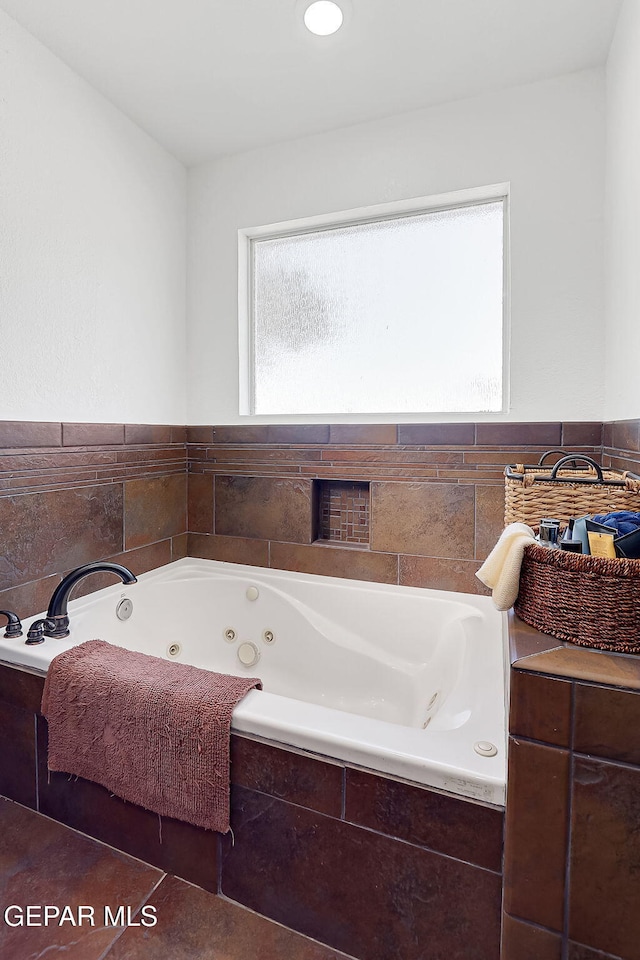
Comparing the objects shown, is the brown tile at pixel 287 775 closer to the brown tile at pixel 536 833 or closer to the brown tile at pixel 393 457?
the brown tile at pixel 536 833

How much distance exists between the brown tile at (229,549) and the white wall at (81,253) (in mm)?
655

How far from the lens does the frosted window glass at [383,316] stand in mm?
2188

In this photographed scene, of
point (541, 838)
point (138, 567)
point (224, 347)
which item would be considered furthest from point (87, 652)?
point (224, 347)

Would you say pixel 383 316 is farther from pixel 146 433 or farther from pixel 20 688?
pixel 20 688

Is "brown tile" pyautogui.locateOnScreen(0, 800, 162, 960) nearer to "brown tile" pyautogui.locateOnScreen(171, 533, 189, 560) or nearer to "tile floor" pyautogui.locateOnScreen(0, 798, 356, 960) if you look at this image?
"tile floor" pyautogui.locateOnScreen(0, 798, 356, 960)

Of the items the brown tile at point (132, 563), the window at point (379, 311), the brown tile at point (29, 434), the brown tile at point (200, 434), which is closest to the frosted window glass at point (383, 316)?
the window at point (379, 311)

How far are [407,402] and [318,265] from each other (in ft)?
2.68

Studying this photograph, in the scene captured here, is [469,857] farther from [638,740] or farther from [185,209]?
[185,209]

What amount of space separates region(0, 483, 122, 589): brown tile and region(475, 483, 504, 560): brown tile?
1541 mm

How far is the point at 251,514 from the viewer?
2.51m

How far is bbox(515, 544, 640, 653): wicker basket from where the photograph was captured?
0.95m

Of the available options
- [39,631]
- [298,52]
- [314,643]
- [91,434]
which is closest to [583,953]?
[314,643]

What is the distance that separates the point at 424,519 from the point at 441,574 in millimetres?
246

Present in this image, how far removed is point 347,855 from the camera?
3.57 feet
